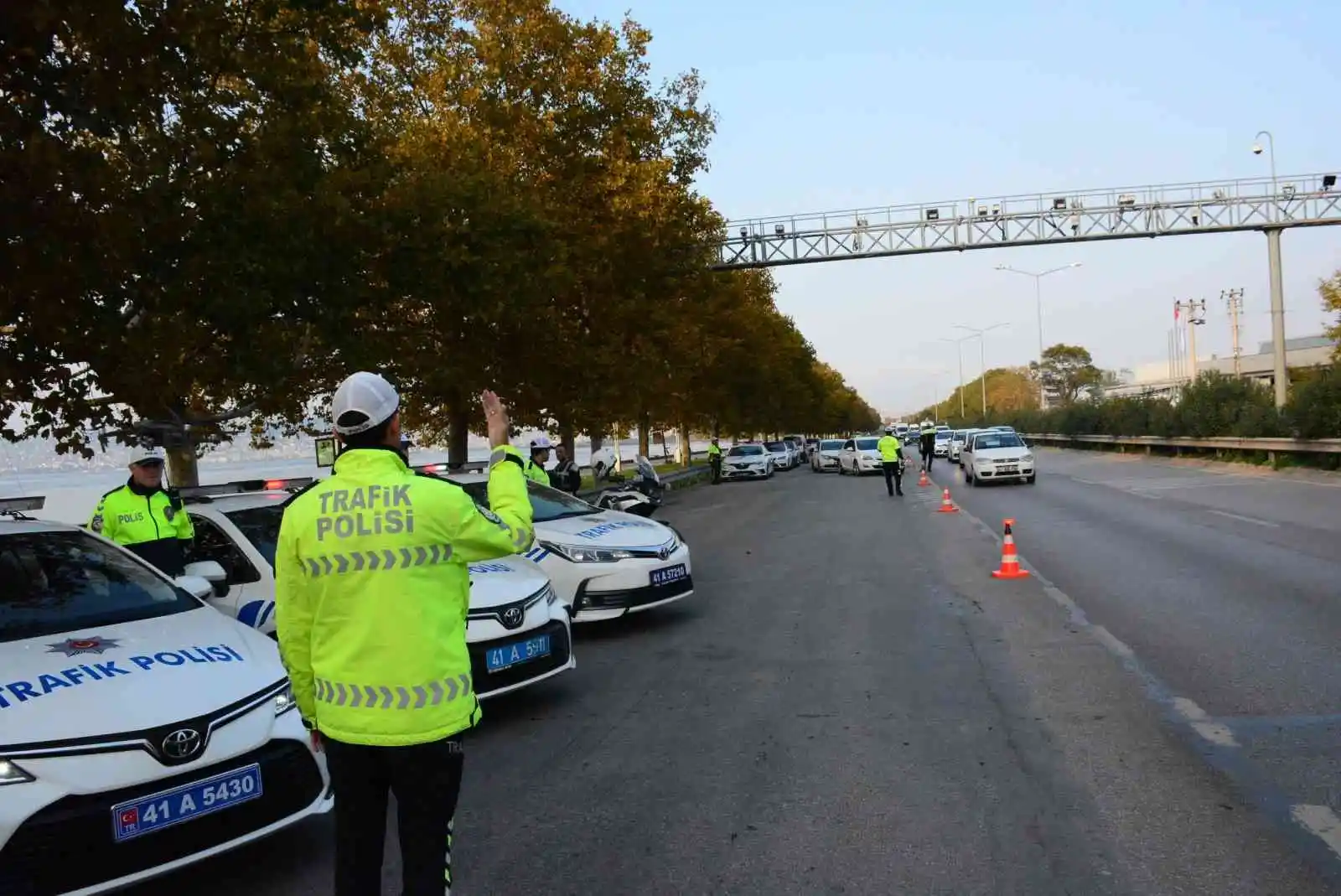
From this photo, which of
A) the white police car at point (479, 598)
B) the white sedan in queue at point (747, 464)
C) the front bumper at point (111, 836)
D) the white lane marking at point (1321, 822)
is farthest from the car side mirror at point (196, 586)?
the white sedan in queue at point (747, 464)

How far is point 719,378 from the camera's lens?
54.4 metres

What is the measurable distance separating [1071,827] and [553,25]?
87.2 feet

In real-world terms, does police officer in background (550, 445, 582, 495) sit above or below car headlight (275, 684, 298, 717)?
above

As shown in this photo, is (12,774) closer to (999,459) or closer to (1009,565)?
(1009,565)

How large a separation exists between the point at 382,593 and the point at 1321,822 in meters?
3.86

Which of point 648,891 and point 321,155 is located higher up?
point 321,155

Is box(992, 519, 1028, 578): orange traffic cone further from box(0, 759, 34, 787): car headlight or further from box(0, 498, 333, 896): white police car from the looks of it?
box(0, 759, 34, 787): car headlight

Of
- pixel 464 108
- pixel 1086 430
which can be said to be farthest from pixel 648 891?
pixel 1086 430

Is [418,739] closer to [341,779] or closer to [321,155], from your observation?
[341,779]

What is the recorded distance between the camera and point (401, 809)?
2904 millimetres

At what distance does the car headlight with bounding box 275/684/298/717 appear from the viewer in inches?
171

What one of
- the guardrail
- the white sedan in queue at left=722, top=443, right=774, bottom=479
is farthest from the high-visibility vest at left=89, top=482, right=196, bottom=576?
the white sedan in queue at left=722, top=443, right=774, bottom=479

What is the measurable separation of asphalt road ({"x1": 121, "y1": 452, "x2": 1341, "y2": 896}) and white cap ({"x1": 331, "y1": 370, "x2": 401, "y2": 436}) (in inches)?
81.1

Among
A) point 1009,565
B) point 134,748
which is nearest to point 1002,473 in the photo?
point 1009,565
